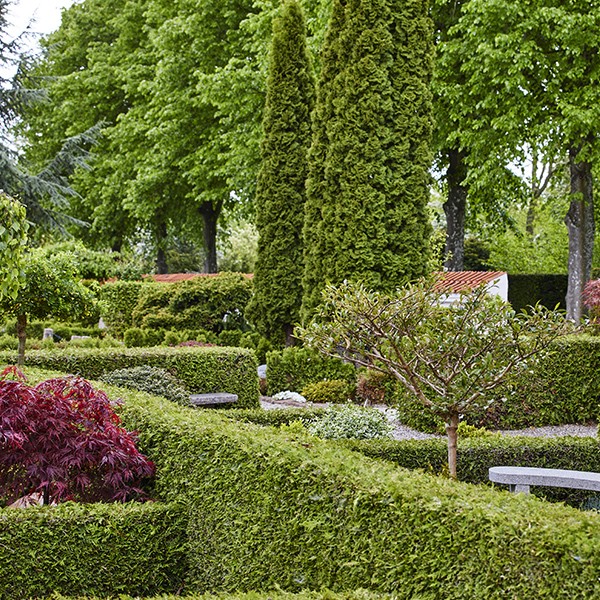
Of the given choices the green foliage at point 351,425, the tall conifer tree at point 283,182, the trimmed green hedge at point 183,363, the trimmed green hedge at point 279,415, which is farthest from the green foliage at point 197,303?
the green foliage at point 351,425

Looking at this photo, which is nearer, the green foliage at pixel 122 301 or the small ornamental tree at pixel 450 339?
the small ornamental tree at pixel 450 339

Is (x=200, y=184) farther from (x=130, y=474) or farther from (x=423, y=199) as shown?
(x=130, y=474)

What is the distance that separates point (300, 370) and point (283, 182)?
529 cm

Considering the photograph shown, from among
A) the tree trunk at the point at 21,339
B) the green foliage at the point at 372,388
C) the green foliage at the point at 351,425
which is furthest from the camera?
the green foliage at the point at 372,388

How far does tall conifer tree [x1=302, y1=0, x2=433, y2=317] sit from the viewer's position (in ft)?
48.4

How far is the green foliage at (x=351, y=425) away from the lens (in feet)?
29.7

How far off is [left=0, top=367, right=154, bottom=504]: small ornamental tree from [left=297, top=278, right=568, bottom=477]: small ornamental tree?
1.83 meters

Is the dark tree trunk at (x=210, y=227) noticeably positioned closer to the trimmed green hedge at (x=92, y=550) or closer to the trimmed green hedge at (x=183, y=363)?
the trimmed green hedge at (x=183, y=363)

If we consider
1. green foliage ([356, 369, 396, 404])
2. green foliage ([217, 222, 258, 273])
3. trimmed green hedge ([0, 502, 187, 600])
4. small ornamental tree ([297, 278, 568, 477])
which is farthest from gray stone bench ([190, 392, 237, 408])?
green foliage ([217, 222, 258, 273])

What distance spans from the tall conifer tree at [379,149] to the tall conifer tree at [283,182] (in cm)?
281

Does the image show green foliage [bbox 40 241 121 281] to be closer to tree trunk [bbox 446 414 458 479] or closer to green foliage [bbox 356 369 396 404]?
green foliage [bbox 356 369 396 404]

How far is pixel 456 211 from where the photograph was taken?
23062 mm

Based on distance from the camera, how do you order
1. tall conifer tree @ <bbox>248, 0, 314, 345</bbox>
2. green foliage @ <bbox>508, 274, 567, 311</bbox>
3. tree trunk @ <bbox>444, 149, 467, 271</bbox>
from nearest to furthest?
tall conifer tree @ <bbox>248, 0, 314, 345</bbox> → tree trunk @ <bbox>444, 149, 467, 271</bbox> → green foliage @ <bbox>508, 274, 567, 311</bbox>

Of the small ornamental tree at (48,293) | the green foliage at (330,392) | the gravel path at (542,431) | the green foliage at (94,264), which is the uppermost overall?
the green foliage at (94,264)
